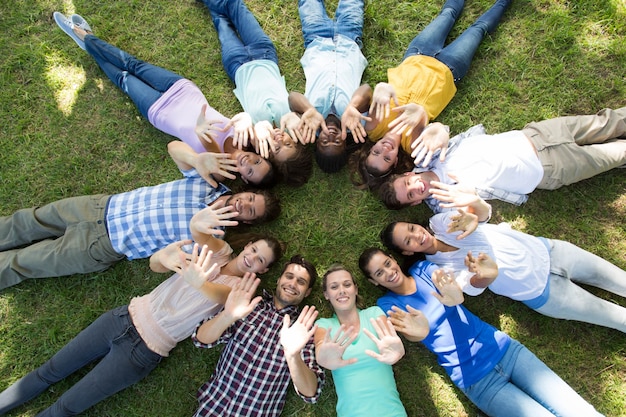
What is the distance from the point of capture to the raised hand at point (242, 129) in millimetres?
3980

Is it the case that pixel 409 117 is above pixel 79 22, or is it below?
below

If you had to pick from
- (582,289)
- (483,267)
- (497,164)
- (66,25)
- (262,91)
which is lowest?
(582,289)

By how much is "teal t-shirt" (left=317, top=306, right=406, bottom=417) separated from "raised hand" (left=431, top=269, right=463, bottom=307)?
29.4 inches

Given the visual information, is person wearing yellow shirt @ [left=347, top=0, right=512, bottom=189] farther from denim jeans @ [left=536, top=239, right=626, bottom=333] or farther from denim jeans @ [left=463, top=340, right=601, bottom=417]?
denim jeans @ [left=463, top=340, right=601, bottom=417]

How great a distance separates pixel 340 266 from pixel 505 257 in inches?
61.8

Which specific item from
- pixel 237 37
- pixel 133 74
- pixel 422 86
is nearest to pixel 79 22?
pixel 133 74

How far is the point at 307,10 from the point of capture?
4.54 metres

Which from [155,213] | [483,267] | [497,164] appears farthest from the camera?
[155,213]

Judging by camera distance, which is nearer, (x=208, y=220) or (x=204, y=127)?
(x=208, y=220)

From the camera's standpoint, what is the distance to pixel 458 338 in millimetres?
3889

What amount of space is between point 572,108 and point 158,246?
15.2ft

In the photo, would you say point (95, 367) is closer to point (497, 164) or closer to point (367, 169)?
point (367, 169)

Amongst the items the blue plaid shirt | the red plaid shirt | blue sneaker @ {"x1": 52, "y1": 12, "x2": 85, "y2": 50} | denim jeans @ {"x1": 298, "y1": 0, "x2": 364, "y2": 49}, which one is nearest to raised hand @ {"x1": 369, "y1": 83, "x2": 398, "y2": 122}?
denim jeans @ {"x1": 298, "y1": 0, "x2": 364, "y2": 49}

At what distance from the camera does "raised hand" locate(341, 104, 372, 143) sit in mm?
3967
